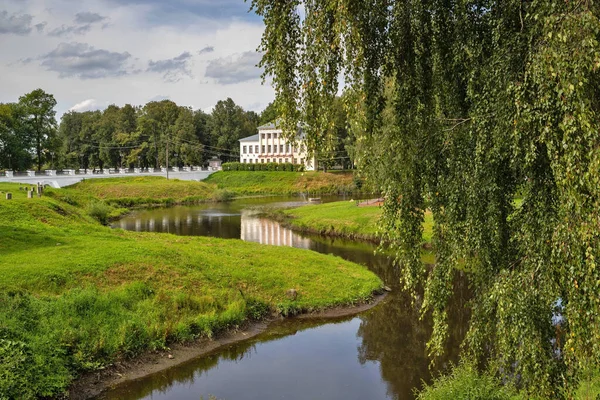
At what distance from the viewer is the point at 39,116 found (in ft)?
237

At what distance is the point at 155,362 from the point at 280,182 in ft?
238

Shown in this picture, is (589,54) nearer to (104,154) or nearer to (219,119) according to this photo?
(104,154)

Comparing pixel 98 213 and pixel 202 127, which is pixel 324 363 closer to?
pixel 98 213

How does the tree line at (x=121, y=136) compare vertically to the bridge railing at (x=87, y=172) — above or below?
above

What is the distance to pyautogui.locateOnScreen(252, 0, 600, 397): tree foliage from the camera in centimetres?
554

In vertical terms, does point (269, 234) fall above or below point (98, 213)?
below

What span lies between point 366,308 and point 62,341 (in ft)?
39.8

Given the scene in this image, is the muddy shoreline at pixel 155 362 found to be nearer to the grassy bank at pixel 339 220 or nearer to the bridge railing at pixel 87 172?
the grassy bank at pixel 339 220

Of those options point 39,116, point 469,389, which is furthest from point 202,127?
point 469,389

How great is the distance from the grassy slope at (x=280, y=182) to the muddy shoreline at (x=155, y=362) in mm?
60669

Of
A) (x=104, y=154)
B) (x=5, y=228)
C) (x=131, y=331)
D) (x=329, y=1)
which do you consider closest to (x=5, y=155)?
(x=104, y=154)

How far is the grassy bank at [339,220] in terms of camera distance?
37031 mm

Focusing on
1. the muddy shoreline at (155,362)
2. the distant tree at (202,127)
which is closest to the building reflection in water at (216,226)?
the muddy shoreline at (155,362)

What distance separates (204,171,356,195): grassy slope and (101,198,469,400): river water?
5926 cm
